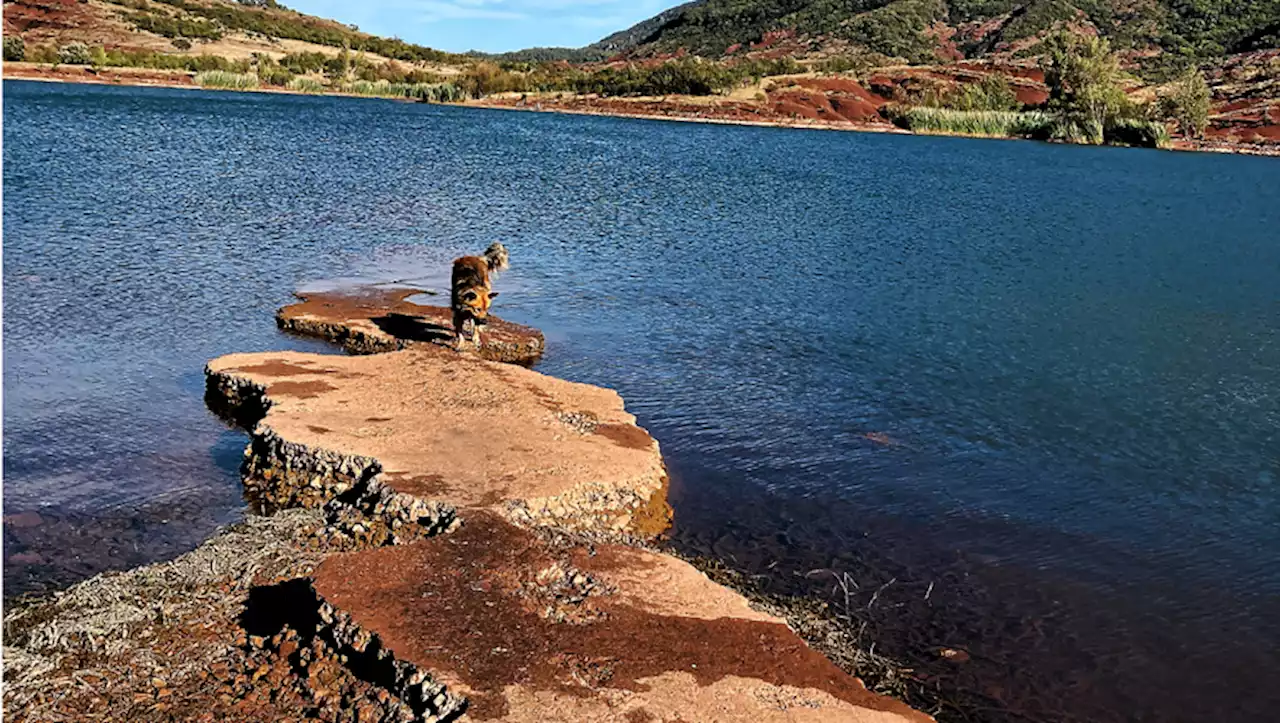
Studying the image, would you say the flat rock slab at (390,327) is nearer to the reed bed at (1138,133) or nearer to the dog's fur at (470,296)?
the dog's fur at (470,296)

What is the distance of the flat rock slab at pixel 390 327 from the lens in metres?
15.6

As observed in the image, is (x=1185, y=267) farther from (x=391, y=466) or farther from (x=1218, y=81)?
(x=1218, y=81)

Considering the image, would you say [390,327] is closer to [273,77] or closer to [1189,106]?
[1189,106]

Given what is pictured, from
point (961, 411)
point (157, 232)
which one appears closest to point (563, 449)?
point (961, 411)

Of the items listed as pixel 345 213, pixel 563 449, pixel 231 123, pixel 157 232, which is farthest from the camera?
pixel 231 123

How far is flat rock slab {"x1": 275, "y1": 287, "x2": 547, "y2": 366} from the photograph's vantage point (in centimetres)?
1561

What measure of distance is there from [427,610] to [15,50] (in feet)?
304

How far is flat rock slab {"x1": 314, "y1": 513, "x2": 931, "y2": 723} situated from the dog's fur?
6.53 m

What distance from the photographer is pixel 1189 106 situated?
70.8 meters

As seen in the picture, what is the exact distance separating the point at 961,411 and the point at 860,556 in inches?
199

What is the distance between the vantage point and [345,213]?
92.8 feet

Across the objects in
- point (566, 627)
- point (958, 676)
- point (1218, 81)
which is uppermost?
point (1218, 81)

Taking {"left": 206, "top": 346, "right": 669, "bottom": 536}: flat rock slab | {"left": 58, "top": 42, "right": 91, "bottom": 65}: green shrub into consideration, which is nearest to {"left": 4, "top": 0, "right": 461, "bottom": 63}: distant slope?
{"left": 58, "top": 42, "right": 91, "bottom": 65}: green shrub

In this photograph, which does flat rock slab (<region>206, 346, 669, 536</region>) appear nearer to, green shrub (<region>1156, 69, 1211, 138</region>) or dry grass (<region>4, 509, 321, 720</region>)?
dry grass (<region>4, 509, 321, 720</region>)
